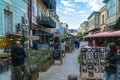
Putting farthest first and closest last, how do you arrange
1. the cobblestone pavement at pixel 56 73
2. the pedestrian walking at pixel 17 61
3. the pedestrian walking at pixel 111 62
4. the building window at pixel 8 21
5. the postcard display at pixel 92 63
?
the building window at pixel 8 21
the cobblestone pavement at pixel 56 73
the postcard display at pixel 92 63
the pedestrian walking at pixel 17 61
the pedestrian walking at pixel 111 62

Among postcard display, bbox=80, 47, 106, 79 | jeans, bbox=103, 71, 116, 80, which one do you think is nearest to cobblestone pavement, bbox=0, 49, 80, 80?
postcard display, bbox=80, 47, 106, 79

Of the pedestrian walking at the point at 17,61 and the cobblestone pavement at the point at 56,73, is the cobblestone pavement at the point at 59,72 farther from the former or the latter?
the pedestrian walking at the point at 17,61

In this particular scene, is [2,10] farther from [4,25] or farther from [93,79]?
[93,79]

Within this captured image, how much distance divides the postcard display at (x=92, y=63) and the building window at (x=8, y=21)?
8.41 meters

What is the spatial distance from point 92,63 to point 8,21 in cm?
965

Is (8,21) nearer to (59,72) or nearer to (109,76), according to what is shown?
(59,72)

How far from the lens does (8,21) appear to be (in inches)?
737

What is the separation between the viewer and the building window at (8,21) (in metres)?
17.9

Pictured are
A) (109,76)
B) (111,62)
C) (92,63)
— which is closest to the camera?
(111,62)

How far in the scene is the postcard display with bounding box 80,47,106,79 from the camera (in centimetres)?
1071

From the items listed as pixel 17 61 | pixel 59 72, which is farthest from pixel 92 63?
pixel 59 72

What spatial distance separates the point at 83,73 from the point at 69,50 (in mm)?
22798

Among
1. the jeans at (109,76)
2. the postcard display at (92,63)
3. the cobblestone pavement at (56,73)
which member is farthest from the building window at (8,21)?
the jeans at (109,76)

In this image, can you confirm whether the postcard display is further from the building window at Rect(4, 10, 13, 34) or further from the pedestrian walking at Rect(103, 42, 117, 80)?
the building window at Rect(4, 10, 13, 34)
